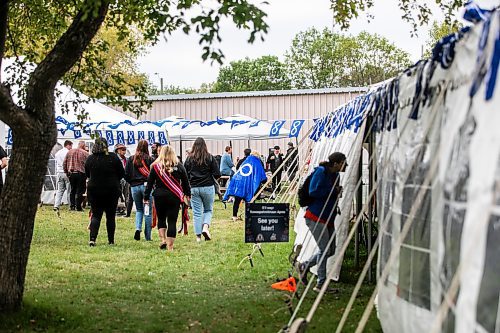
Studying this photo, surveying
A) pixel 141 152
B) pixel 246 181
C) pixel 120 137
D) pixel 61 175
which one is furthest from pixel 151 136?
pixel 141 152

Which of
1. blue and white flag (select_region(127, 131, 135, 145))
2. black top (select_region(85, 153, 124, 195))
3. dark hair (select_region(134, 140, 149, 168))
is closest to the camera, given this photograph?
black top (select_region(85, 153, 124, 195))

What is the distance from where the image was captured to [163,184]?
1252cm

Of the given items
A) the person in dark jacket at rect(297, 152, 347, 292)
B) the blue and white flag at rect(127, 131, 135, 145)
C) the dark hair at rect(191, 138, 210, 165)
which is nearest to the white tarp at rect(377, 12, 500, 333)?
the person in dark jacket at rect(297, 152, 347, 292)

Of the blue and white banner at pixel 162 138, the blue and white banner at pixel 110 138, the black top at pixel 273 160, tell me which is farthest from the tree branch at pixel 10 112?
the black top at pixel 273 160

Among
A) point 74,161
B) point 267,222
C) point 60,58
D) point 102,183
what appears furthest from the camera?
point 74,161

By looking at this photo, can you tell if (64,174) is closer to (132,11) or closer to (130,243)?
(130,243)

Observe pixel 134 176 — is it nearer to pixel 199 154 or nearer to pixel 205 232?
pixel 199 154

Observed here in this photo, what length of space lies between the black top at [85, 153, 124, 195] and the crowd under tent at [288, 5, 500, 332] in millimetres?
6773

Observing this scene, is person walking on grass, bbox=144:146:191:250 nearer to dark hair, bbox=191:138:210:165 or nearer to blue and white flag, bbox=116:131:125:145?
dark hair, bbox=191:138:210:165

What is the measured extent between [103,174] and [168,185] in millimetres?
1311

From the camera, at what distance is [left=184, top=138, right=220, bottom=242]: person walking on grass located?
44.5ft

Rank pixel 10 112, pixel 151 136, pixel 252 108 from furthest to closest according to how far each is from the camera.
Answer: pixel 252 108 → pixel 151 136 → pixel 10 112

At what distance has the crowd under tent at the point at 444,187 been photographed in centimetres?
338

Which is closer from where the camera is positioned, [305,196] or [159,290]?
[305,196]
